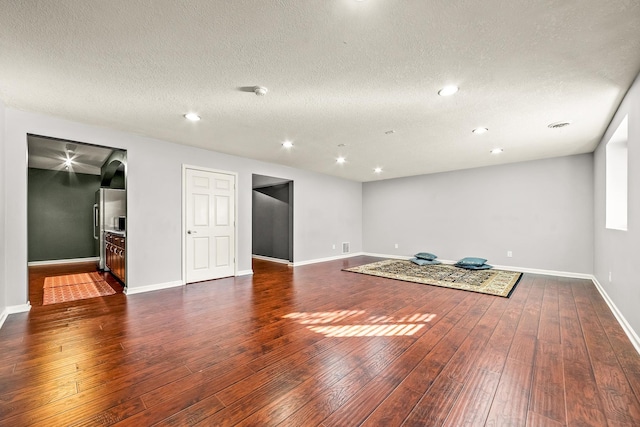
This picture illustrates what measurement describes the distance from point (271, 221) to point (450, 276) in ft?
15.4

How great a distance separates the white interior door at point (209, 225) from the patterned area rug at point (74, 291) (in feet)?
4.14

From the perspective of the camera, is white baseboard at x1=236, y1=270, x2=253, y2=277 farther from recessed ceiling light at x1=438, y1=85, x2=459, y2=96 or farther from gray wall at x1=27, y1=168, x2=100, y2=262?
gray wall at x1=27, y1=168, x2=100, y2=262

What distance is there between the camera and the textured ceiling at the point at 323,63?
174 centimetres

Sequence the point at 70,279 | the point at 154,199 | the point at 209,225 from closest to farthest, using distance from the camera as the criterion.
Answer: the point at 154,199
the point at 209,225
the point at 70,279

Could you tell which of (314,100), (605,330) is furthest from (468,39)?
(605,330)

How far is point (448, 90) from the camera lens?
2734 mm

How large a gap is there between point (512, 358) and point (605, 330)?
4.59 feet

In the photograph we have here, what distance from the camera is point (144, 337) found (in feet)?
8.70

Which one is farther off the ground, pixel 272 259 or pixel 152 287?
pixel 152 287

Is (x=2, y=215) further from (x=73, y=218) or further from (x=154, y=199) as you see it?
(x=73, y=218)

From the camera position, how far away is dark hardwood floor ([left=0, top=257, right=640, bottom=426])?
1607 millimetres

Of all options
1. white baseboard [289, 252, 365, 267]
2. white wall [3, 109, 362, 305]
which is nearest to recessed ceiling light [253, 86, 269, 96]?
white wall [3, 109, 362, 305]

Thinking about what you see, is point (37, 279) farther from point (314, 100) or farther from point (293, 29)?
point (293, 29)

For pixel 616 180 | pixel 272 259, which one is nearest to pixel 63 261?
pixel 272 259
